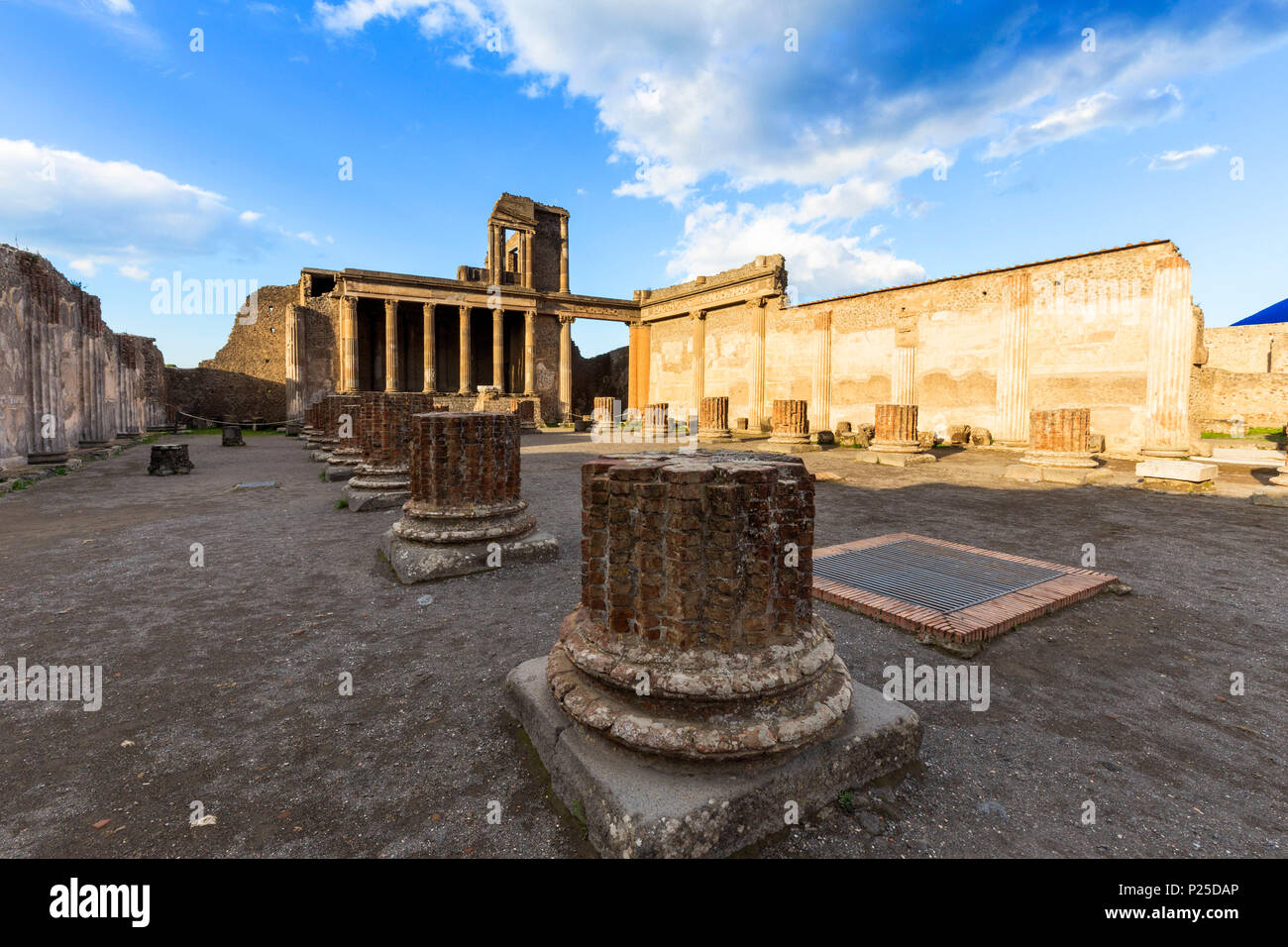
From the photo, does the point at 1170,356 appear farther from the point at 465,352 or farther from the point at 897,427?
the point at 465,352

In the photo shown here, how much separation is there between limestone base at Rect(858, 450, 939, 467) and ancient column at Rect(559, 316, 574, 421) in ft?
62.9

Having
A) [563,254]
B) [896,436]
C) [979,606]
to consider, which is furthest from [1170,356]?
[563,254]

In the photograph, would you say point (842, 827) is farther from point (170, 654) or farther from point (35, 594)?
point (35, 594)

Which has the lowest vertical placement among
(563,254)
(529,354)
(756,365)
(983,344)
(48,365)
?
(48,365)

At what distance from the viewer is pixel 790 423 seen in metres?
14.9

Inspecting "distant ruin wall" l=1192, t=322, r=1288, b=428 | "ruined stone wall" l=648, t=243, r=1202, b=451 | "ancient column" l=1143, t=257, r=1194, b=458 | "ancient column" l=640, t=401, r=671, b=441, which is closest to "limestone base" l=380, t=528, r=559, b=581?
"ancient column" l=1143, t=257, r=1194, b=458

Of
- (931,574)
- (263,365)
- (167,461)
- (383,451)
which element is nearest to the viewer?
(931,574)

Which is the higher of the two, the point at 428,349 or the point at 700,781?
the point at 428,349

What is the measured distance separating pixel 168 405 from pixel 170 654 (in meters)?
31.1

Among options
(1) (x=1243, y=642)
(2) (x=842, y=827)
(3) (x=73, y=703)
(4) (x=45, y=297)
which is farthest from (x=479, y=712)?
(4) (x=45, y=297)

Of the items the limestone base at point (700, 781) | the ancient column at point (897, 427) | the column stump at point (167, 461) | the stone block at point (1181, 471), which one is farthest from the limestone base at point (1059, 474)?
the column stump at point (167, 461)

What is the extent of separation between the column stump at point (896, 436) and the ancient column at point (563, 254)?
21504 mm

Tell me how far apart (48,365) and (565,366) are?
20553 mm

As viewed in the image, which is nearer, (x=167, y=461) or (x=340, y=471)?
(x=340, y=471)
